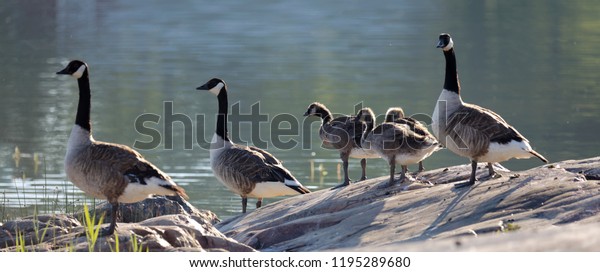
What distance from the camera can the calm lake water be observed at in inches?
952

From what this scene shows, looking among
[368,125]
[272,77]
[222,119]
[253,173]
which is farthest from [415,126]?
[272,77]

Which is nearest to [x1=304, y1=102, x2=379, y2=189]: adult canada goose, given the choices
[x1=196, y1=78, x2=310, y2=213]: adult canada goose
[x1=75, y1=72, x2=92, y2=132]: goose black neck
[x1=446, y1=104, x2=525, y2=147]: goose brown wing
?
[x1=196, y1=78, x2=310, y2=213]: adult canada goose

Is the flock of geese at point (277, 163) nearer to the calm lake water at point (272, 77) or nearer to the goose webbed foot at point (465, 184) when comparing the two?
the goose webbed foot at point (465, 184)

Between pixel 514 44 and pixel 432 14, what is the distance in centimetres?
2076

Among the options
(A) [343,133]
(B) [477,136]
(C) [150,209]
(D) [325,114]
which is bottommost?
(C) [150,209]

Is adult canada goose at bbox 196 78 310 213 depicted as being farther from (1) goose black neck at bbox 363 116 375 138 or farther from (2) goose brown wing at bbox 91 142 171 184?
(2) goose brown wing at bbox 91 142 171 184

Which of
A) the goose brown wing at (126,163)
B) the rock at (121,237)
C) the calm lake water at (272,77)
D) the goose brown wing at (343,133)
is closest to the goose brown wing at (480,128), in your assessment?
the goose brown wing at (343,133)

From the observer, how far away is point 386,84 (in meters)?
38.9

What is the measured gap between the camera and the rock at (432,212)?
8930mm

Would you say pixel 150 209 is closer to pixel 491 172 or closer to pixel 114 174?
pixel 114 174

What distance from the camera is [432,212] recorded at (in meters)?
10.2

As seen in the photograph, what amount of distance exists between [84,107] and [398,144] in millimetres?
3848

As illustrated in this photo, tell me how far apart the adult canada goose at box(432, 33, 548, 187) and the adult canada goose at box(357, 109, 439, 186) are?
306 mm
